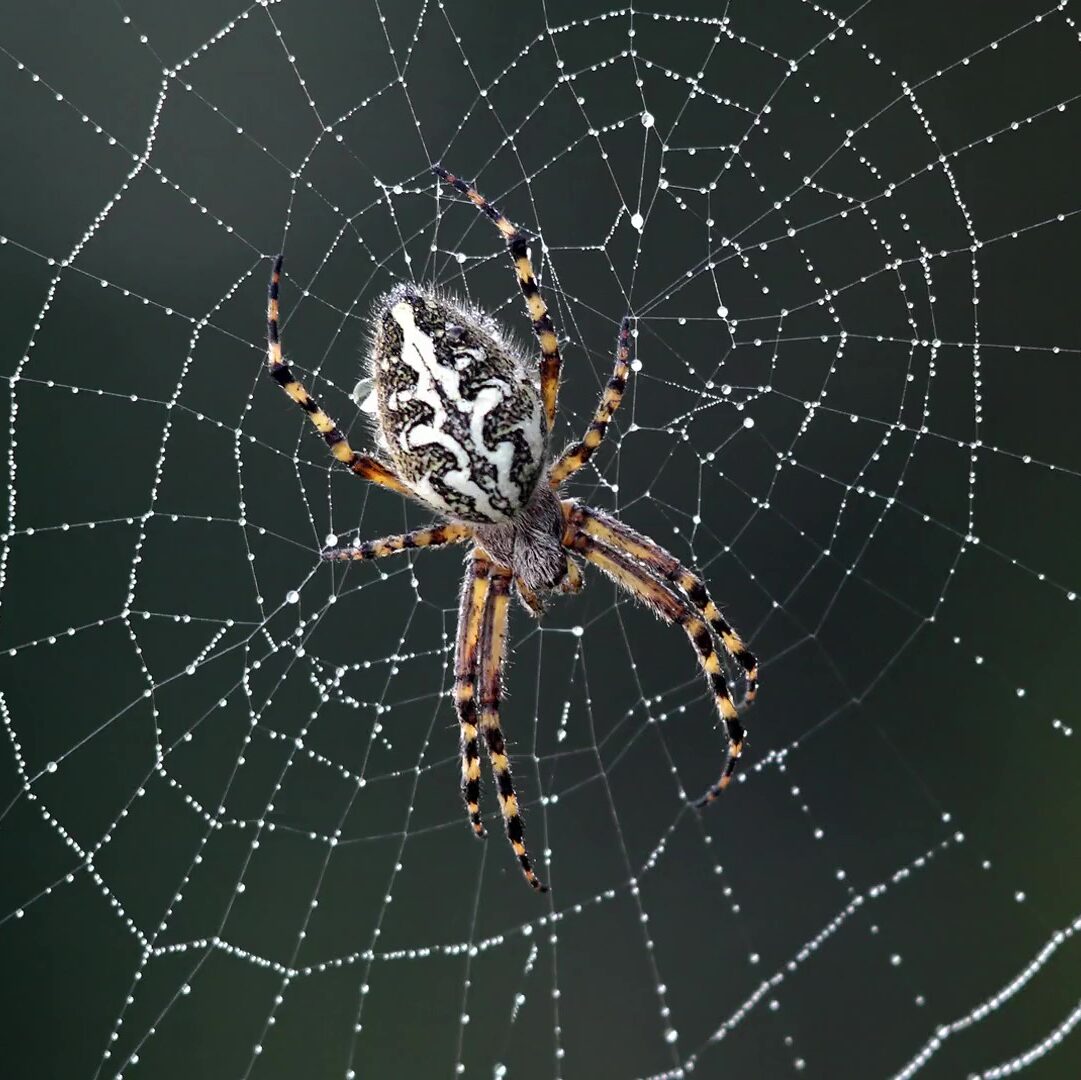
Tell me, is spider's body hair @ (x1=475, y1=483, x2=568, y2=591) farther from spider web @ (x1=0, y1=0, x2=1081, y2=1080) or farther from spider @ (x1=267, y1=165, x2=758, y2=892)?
spider web @ (x1=0, y1=0, x2=1081, y2=1080)

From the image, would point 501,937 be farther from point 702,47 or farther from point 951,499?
point 702,47

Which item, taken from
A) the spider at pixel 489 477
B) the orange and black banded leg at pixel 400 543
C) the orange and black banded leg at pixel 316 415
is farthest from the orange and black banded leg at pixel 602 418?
the orange and black banded leg at pixel 316 415

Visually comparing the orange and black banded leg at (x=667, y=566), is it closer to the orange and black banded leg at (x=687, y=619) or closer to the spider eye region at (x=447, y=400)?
the orange and black banded leg at (x=687, y=619)

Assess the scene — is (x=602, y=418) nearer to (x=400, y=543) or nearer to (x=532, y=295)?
(x=532, y=295)

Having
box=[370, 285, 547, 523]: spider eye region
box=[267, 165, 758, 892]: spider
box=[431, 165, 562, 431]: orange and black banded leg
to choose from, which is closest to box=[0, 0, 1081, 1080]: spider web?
box=[267, 165, 758, 892]: spider

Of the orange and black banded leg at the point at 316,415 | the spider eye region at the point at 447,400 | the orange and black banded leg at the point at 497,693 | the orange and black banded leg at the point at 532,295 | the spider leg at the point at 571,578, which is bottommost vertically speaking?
the orange and black banded leg at the point at 497,693

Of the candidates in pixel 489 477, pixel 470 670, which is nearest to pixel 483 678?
pixel 470 670
